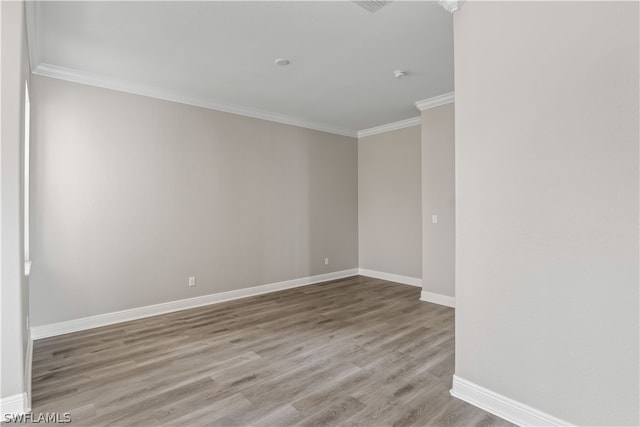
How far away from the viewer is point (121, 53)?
3062 mm

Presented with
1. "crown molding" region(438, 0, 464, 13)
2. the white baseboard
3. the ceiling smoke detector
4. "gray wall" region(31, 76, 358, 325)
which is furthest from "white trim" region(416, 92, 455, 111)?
the white baseboard

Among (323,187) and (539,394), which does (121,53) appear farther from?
(539,394)

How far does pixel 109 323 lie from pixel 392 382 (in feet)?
10.5

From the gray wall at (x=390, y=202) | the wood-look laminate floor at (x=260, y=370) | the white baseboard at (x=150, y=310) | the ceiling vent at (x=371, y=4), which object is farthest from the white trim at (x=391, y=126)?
the ceiling vent at (x=371, y=4)

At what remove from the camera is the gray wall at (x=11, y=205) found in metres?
1.93

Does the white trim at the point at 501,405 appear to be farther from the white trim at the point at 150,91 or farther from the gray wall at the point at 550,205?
the white trim at the point at 150,91

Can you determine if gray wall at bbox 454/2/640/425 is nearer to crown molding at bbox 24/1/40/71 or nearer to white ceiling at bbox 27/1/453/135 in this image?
white ceiling at bbox 27/1/453/135

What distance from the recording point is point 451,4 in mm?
2211

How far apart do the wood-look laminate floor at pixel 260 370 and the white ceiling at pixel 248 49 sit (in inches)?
109

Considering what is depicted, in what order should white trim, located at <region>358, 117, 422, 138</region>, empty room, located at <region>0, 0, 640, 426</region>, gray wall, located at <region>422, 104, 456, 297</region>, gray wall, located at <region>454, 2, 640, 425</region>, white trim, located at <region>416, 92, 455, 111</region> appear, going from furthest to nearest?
white trim, located at <region>358, 117, 422, 138</region>, gray wall, located at <region>422, 104, 456, 297</region>, white trim, located at <region>416, 92, 455, 111</region>, empty room, located at <region>0, 0, 640, 426</region>, gray wall, located at <region>454, 2, 640, 425</region>

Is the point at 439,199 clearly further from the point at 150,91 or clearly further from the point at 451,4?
the point at 150,91

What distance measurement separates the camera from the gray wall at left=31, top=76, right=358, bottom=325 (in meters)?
3.37

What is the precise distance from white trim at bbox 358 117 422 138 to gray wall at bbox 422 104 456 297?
0.76m

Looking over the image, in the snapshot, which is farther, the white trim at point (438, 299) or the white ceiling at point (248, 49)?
the white trim at point (438, 299)
